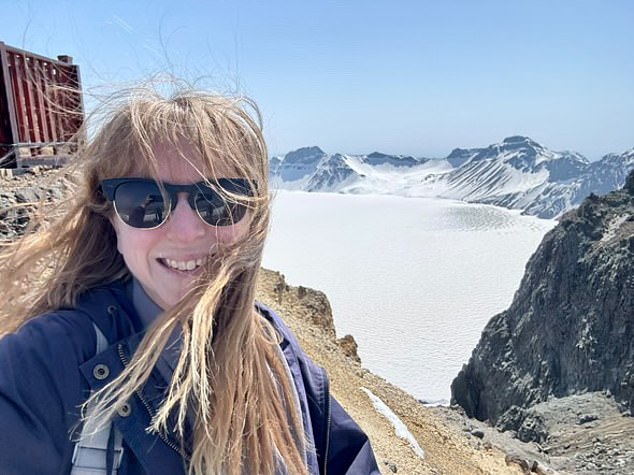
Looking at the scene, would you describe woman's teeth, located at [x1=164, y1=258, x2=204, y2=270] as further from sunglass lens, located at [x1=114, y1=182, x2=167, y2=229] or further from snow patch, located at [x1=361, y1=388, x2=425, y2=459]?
snow patch, located at [x1=361, y1=388, x2=425, y2=459]

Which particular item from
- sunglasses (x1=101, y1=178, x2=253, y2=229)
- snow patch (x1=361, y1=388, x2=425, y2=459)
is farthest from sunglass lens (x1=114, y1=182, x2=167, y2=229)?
snow patch (x1=361, y1=388, x2=425, y2=459)

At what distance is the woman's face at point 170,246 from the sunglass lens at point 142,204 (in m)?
0.03

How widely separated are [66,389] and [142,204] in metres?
0.58

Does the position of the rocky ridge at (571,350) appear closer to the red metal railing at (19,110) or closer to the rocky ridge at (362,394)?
the rocky ridge at (362,394)

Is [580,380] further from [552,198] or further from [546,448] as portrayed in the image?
[552,198]

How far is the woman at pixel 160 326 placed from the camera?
1.51 meters

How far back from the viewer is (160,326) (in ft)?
5.46

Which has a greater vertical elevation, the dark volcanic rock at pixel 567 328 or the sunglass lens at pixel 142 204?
the sunglass lens at pixel 142 204

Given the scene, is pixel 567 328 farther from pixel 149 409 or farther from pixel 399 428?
pixel 149 409

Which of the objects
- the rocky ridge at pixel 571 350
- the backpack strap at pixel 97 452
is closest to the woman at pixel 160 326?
the backpack strap at pixel 97 452

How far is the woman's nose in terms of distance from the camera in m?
1.78

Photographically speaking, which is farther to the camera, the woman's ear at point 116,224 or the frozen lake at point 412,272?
the frozen lake at point 412,272

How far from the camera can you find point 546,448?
2042 cm

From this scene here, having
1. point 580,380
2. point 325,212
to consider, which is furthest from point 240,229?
point 325,212
